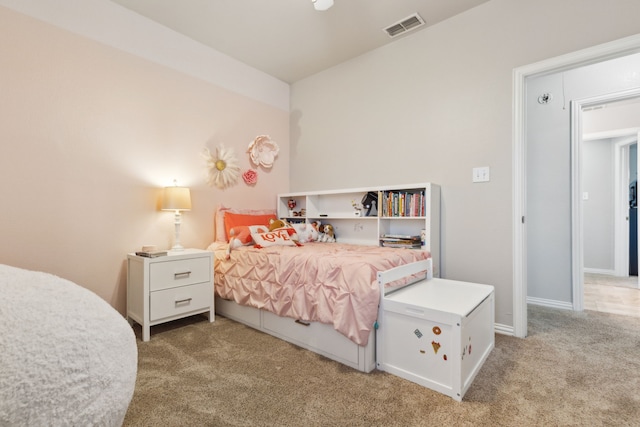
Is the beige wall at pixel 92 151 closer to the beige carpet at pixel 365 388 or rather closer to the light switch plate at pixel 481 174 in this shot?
the beige carpet at pixel 365 388

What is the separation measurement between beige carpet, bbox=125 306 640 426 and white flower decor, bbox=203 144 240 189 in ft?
4.84

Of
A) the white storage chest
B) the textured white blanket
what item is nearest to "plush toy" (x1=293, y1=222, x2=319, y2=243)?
the white storage chest

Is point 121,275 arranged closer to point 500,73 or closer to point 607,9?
point 500,73

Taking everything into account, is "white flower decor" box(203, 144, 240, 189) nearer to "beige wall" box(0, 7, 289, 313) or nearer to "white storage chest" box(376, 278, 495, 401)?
"beige wall" box(0, 7, 289, 313)

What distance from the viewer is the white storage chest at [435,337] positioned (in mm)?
1459

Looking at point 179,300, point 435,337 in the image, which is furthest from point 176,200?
point 435,337

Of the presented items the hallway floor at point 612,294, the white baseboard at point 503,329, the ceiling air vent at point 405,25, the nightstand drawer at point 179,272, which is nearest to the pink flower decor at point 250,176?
the nightstand drawer at point 179,272

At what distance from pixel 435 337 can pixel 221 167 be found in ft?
7.90

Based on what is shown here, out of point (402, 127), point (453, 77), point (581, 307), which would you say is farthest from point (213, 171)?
point (581, 307)

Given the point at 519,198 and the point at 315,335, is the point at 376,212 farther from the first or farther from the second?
the point at 315,335

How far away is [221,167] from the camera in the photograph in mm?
3049

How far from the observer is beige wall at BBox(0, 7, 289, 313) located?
2.00 m

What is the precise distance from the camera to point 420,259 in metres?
2.28

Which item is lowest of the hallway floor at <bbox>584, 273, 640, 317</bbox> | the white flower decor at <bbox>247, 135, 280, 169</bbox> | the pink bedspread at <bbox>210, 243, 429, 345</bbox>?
the hallway floor at <bbox>584, 273, 640, 317</bbox>
